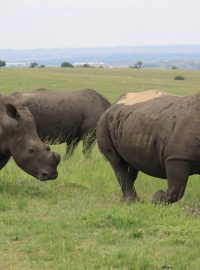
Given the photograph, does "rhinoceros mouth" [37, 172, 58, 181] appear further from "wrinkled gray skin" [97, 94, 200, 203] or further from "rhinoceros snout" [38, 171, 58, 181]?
"wrinkled gray skin" [97, 94, 200, 203]

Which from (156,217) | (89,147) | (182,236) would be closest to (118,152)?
(156,217)

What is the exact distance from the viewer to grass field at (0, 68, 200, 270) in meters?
6.05

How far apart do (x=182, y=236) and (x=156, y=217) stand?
80 cm

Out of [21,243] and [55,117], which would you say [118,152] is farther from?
[55,117]

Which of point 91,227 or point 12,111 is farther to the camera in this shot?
point 12,111

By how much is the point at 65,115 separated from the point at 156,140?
7.31 meters

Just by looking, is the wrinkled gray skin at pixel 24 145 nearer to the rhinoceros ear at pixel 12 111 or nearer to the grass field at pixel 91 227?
the rhinoceros ear at pixel 12 111

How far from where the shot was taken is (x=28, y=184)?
1027cm

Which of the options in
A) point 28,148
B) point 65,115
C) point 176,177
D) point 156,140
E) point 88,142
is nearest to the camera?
point 176,177

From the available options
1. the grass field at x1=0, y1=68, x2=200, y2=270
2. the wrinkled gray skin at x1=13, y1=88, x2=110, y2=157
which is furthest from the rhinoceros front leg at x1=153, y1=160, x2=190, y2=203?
the wrinkled gray skin at x1=13, y1=88, x2=110, y2=157

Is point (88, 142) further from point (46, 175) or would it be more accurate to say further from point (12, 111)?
point (46, 175)

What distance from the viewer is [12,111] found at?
9.58 meters

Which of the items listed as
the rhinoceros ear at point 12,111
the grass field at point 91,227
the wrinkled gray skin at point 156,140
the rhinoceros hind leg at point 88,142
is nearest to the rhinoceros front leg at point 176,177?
the wrinkled gray skin at point 156,140

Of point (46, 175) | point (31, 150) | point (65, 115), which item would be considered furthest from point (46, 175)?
point (65, 115)
